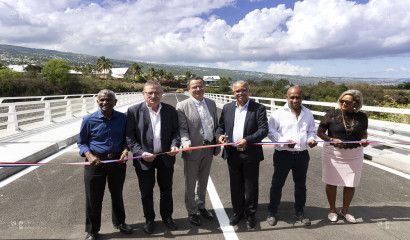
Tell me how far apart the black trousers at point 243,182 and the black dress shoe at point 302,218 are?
57cm

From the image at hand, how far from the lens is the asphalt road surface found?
2.85 metres

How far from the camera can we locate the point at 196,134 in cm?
310

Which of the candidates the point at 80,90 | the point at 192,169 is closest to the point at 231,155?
the point at 192,169

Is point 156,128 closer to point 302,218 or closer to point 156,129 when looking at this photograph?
point 156,129

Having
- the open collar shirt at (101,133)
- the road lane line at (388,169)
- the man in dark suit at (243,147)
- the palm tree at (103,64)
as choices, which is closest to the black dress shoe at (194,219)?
the man in dark suit at (243,147)

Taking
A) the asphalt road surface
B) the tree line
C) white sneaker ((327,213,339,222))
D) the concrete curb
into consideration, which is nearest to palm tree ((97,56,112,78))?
the tree line

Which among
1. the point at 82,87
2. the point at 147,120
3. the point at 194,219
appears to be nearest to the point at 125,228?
the point at 194,219

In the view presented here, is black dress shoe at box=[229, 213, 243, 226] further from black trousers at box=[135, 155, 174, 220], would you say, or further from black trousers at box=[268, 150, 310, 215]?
black trousers at box=[135, 155, 174, 220]

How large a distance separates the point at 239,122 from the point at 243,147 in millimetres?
338

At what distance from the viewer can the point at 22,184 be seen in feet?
14.4

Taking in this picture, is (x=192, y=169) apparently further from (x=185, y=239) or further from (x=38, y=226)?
(x=38, y=226)

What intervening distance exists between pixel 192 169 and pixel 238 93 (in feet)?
3.66

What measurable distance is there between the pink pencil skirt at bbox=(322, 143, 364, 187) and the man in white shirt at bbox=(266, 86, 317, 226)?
0.39m

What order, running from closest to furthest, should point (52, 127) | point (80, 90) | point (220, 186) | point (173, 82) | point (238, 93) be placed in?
1. point (238, 93)
2. point (220, 186)
3. point (52, 127)
4. point (80, 90)
5. point (173, 82)
